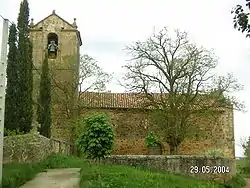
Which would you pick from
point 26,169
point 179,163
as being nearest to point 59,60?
point 179,163

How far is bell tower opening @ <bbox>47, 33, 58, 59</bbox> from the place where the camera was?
3375 cm

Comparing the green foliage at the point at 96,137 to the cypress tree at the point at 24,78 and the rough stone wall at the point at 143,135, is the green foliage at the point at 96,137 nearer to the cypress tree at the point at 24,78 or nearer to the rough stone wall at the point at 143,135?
the cypress tree at the point at 24,78

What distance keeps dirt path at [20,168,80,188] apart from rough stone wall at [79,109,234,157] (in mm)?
20042

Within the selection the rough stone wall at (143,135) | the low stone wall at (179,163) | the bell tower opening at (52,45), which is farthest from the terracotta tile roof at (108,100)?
the low stone wall at (179,163)

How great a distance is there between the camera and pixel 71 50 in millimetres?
34406

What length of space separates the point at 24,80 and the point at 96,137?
233 inches

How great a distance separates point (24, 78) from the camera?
22.0m

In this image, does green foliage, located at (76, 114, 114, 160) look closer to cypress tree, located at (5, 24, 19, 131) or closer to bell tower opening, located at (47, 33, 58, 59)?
cypress tree, located at (5, 24, 19, 131)

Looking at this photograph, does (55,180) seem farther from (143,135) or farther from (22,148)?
(143,135)

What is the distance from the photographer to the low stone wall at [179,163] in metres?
21.0

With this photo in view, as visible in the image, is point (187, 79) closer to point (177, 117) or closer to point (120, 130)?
point (177, 117)

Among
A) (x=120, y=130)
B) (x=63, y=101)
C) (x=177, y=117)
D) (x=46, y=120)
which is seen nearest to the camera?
(x=46, y=120)

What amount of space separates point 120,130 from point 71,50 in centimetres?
835

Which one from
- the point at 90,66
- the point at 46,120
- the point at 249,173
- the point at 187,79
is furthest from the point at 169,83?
the point at 249,173
